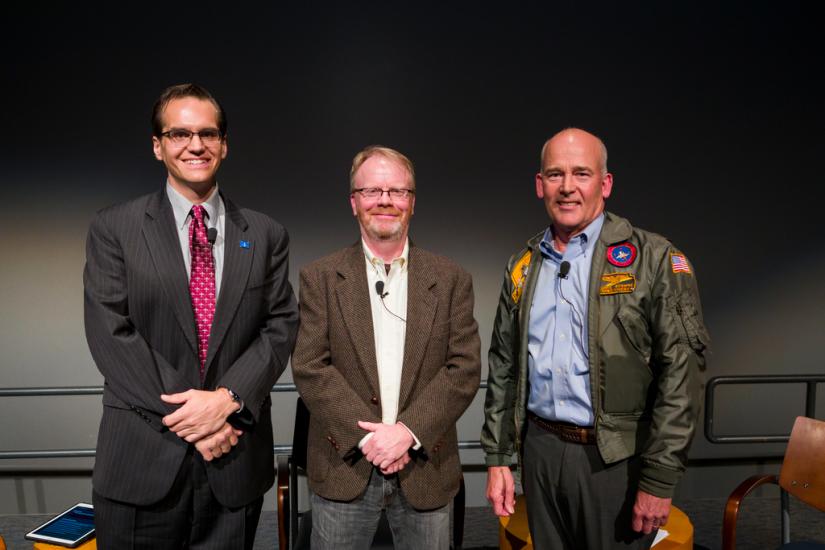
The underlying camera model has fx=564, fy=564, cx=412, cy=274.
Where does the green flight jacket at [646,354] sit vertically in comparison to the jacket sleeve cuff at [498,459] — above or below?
above

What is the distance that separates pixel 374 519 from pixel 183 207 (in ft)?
3.97

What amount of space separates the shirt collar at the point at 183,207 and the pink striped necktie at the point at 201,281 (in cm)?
2

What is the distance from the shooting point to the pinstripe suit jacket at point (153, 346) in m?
1.69

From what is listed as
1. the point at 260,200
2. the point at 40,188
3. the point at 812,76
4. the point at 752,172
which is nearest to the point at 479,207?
the point at 260,200

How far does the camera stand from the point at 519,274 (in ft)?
6.75

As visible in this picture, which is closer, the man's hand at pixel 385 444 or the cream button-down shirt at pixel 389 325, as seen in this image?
the man's hand at pixel 385 444

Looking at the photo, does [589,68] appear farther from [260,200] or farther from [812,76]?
[260,200]

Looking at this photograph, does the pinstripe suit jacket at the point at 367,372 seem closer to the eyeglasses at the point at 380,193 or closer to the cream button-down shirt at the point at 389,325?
the cream button-down shirt at the point at 389,325

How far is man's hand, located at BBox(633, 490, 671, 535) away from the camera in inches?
67.1

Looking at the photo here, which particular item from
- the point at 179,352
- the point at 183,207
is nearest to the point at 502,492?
the point at 179,352

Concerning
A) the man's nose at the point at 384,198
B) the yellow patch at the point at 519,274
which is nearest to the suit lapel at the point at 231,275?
the man's nose at the point at 384,198

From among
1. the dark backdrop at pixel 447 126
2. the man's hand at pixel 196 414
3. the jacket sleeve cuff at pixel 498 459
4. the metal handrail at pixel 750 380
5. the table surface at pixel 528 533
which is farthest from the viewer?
the dark backdrop at pixel 447 126

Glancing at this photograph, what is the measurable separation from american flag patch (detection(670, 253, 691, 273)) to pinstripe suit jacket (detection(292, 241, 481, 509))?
0.68m

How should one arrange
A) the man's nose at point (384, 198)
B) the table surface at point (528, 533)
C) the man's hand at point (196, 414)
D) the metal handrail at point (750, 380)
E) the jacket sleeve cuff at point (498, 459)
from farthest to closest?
the metal handrail at point (750, 380) → the table surface at point (528, 533) → the jacket sleeve cuff at point (498, 459) → the man's nose at point (384, 198) → the man's hand at point (196, 414)
